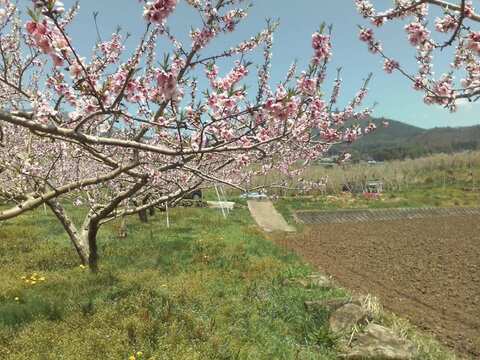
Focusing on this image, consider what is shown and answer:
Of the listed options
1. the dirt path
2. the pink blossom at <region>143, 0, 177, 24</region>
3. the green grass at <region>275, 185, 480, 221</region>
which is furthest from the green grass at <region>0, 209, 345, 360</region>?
the green grass at <region>275, 185, 480, 221</region>

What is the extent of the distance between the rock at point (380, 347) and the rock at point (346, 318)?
36cm

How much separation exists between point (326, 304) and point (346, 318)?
0.75 m

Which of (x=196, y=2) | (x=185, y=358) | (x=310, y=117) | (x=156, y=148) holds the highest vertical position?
(x=196, y=2)

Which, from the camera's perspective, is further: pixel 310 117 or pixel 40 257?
pixel 40 257

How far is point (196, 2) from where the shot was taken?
4613 millimetres

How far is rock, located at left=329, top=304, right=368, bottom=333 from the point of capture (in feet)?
24.9

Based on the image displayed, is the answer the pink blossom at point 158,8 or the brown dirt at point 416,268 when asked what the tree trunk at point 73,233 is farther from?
the brown dirt at point 416,268

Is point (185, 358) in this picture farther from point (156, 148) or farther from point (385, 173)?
point (385, 173)

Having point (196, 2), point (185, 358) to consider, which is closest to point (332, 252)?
point (185, 358)

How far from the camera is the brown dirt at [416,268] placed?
9.61 meters

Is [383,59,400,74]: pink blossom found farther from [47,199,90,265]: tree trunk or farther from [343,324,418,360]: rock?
[47,199,90,265]: tree trunk

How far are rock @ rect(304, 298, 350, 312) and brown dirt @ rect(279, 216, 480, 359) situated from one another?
84.7 inches

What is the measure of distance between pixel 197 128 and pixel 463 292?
A: 36.7 ft

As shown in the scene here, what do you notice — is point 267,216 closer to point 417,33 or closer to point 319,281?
point 319,281
